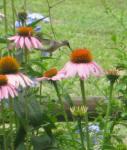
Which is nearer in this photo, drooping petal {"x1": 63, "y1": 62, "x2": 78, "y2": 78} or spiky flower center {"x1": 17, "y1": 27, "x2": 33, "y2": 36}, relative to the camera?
drooping petal {"x1": 63, "y1": 62, "x2": 78, "y2": 78}

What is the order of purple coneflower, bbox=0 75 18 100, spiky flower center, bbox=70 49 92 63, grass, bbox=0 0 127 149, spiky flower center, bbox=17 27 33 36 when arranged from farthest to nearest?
1. grass, bbox=0 0 127 149
2. spiky flower center, bbox=17 27 33 36
3. spiky flower center, bbox=70 49 92 63
4. purple coneflower, bbox=0 75 18 100

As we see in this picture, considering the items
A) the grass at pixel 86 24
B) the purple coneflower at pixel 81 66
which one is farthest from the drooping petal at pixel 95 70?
the grass at pixel 86 24

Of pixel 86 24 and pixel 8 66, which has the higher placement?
pixel 8 66

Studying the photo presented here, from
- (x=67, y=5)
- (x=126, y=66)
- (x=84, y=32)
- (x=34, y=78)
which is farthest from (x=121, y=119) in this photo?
(x=67, y=5)

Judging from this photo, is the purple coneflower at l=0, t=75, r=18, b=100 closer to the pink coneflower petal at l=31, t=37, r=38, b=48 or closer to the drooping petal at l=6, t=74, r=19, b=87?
the drooping petal at l=6, t=74, r=19, b=87

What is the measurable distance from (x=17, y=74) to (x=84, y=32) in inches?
263

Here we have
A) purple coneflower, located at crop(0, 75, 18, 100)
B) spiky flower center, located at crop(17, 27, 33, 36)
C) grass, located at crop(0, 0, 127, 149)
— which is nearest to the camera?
purple coneflower, located at crop(0, 75, 18, 100)

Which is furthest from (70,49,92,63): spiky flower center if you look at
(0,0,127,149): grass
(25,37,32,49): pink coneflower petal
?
(0,0,127,149): grass

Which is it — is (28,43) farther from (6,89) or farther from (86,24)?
(86,24)

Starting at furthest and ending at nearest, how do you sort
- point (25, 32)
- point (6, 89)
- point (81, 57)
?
1. point (25, 32)
2. point (81, 57)
3. point (6, 89)

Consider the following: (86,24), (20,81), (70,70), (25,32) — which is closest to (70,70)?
(70,70)

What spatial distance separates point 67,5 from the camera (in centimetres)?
1088

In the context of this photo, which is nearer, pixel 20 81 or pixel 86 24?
pixel 20 81

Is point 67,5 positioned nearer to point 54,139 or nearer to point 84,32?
point 84,32
